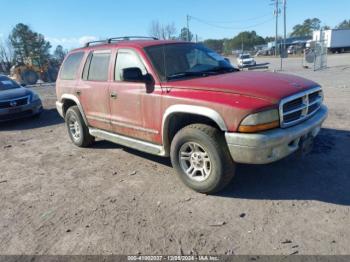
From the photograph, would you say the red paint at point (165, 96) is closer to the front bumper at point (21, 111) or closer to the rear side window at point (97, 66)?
the rear side window at point (97, 66)

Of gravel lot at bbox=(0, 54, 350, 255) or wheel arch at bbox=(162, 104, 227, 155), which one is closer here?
gravel lot at bbox=(0, 54, 350, 255)

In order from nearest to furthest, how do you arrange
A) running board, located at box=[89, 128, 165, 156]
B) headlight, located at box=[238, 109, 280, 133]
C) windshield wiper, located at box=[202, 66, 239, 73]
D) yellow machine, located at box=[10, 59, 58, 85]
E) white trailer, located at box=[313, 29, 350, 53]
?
headlight, located at box=[238, 109, 280, 133] → running board, located at box=[89, 128, 165, 156] → windshield wiper, located at box=[202, 66, 239, 73] → yellow machine, located at box=[10, 59, 58, 85] → white trailer, located at box=[313, 29, 350, 53]

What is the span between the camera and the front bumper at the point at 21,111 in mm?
9094

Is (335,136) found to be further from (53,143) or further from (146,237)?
(53,143)

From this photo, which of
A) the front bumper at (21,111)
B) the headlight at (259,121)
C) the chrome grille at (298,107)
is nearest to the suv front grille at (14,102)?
the front bumper at (21,111)

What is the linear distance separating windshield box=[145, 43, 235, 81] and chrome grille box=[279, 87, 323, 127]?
4.25 ft

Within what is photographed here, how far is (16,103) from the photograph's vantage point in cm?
932

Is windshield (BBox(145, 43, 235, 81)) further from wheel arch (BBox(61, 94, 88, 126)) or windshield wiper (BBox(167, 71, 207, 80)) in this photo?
wheel arch (BBox(61, 94, 88, 126))

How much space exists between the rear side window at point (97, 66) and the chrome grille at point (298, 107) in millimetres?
2890

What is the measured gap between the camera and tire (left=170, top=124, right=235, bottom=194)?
12.2ft

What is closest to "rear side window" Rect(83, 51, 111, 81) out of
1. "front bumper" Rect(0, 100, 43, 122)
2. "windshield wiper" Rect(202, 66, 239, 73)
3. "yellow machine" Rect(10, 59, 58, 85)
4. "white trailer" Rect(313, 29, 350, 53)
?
"windshield wiper" Rect(202, 66, 239, 73)

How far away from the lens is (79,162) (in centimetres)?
567

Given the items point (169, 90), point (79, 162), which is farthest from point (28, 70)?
point (169, 90)

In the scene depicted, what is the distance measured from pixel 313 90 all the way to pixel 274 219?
5.80 ft
